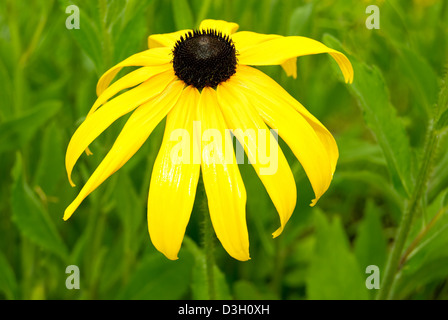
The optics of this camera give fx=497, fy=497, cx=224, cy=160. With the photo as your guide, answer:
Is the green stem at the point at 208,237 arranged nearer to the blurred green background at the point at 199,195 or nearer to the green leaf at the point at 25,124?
the blurred green background at the point at 199,195

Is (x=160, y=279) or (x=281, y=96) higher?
(x=281, y=96)

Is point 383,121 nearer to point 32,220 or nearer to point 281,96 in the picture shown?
point 281,96

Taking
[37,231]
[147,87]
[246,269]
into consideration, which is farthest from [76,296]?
[147,87]

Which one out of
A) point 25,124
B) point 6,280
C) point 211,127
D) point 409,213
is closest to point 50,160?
point 25,124

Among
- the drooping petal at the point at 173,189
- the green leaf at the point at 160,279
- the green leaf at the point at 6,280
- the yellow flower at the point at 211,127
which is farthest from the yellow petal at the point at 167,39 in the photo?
the green leaf at the point at 6,280

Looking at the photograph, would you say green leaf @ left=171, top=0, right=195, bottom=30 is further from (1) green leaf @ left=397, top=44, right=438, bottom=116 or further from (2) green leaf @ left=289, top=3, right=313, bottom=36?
(1) green leaf @ left=397, top=44, right=438, bottom=116

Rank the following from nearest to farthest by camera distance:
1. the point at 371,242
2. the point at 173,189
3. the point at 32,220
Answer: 1. the point at 173,189
2. the point at 32,220
3. the point at 371,242

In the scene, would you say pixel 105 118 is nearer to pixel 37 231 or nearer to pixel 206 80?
pixel 206 80
